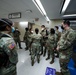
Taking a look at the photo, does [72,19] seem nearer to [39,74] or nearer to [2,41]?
[39,74]

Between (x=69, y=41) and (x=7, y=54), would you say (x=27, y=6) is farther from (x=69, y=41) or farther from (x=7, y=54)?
(x=7, y=54)

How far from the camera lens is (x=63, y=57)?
2344mm

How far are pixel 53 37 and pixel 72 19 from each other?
3794mm

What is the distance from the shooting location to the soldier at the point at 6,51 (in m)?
1.32

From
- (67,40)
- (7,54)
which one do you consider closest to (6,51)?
(7,54)

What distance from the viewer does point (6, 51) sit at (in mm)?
1313

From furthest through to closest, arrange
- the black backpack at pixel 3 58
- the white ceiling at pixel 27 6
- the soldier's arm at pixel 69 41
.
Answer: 1. the white ceiling at pixel 27 6
2. the soldier's arm at pixel 69 41
3. the black backpack at pixel 3 58

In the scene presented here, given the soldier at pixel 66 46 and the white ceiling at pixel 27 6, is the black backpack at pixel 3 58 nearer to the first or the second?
the soldier at pixel 66 46

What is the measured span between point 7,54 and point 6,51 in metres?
0.05

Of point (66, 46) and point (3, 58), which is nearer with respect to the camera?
point (3, 58)

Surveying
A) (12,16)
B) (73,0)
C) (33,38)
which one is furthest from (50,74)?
(12,16)

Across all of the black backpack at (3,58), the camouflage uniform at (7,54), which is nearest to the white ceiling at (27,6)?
the camouflage uniform at (7,54)

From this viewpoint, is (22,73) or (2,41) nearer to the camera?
(2,41)

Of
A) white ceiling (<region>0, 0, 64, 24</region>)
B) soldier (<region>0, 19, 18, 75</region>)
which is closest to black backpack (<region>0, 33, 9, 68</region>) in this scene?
soldier (<region>0, 19, 18, 75</region>)
